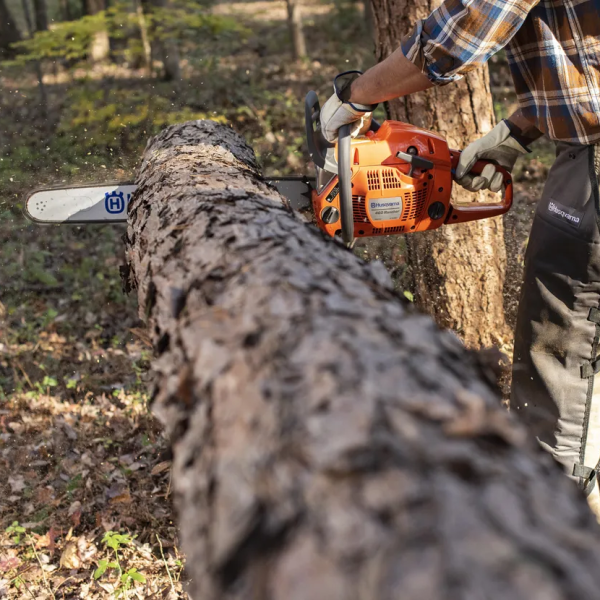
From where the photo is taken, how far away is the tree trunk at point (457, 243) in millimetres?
3156

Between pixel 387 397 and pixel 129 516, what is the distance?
250cm

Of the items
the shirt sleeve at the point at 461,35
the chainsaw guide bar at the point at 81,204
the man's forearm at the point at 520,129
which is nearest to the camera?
the shirt sleeve at the point at 461,35

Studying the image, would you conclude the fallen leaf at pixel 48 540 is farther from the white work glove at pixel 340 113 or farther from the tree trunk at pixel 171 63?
the tree trunk at pixel 171 63

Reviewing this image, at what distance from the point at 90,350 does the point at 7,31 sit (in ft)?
36.0

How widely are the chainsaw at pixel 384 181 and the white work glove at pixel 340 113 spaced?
4 cm

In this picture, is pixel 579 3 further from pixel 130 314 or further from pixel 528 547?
pixel 130 314

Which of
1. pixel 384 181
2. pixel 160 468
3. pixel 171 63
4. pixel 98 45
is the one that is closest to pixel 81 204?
pixel 160 468

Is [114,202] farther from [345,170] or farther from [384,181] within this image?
[384,181]

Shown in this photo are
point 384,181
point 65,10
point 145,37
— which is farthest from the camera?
point 65,10

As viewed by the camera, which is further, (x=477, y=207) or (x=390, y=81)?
(x=477, y=207)

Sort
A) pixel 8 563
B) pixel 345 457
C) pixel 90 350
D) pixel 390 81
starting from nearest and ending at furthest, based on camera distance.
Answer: pixel 345 457
pixel 390 81
pixel 8 563
pixel 90 350

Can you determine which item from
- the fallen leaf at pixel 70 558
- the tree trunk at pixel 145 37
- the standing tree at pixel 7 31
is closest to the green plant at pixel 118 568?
the fallen leaf at pixel 70 558

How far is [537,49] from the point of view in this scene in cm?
A: 209

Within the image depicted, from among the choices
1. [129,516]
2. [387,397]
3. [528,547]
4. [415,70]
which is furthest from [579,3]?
[129,516]
